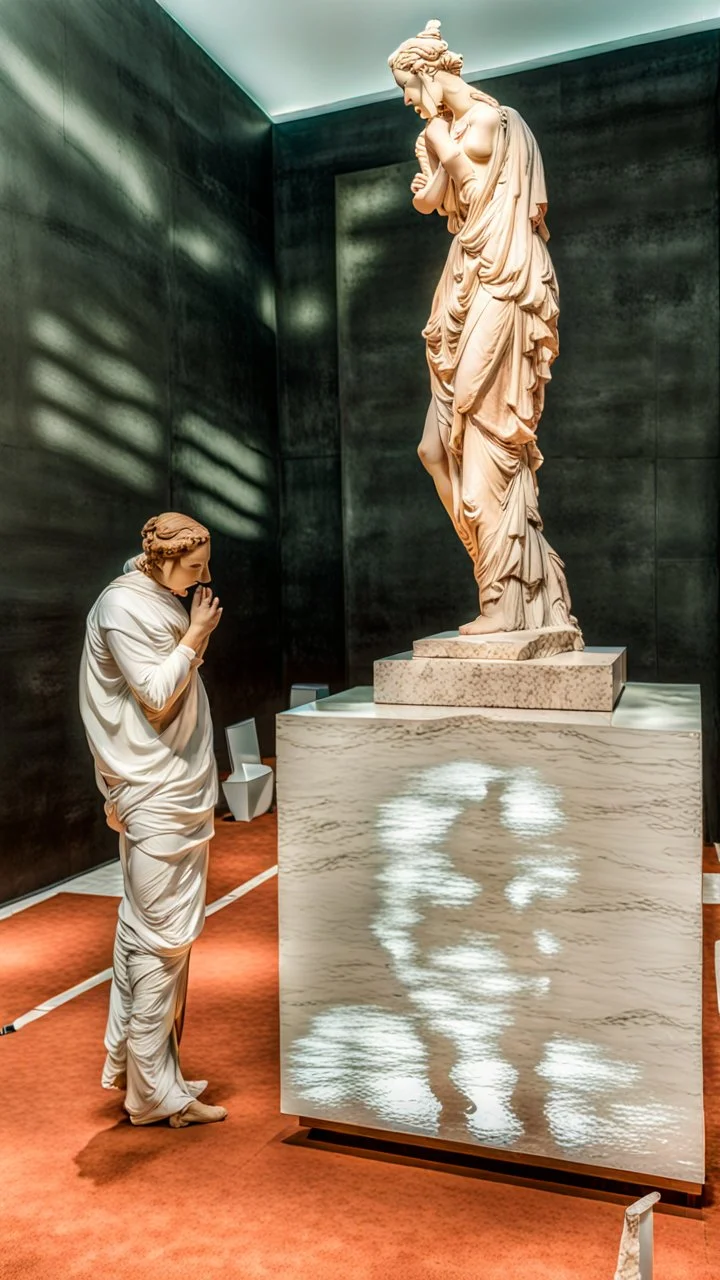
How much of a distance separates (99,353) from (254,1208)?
5.30 metres

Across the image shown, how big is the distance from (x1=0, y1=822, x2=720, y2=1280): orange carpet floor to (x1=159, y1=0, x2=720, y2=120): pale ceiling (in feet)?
24.7

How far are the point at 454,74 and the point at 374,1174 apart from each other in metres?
3.78

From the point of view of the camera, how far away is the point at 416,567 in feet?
27.6

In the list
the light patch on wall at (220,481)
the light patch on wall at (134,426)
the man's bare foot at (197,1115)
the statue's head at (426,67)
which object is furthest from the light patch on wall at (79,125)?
the man's bare foot at (197,1115)

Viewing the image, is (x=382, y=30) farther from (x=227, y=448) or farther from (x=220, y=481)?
(x=220, y=481)

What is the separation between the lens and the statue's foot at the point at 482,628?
3631 mm

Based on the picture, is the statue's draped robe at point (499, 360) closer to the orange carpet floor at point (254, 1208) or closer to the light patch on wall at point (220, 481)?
the orange carpet floor at point (254, 1208)

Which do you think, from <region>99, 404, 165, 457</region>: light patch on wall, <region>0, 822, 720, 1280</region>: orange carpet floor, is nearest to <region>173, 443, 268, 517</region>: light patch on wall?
<region>99, 404, 165, 457</region>: light patch on wall

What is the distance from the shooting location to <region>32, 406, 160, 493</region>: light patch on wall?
6.03m

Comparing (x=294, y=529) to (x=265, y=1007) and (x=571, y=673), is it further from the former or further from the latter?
(x=571, y=673)

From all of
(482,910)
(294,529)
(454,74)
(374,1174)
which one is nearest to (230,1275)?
(374,1174)

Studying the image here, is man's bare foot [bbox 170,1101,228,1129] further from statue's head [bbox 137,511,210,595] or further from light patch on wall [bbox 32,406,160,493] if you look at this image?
light patch on wall [bbox 32,406,160,493]

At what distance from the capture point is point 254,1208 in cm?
276

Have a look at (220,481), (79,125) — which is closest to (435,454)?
(79,125)
